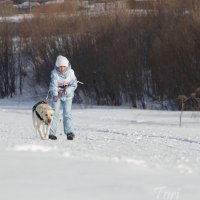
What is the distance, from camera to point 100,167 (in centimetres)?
803

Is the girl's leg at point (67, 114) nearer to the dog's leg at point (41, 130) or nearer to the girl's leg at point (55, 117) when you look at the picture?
the girl's leg at point (55, 117)

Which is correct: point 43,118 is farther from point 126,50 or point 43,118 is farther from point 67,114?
point 126,50

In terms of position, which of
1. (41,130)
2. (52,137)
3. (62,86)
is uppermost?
(62,86)

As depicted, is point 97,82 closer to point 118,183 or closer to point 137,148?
point 137,148

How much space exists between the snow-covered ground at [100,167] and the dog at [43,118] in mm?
193

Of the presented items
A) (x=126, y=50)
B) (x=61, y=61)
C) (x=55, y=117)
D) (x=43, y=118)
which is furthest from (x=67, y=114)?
(x=126, y=50)

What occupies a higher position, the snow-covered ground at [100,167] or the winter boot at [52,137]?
the snow-covered ground at [100,167]

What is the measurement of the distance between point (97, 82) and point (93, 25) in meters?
3.59

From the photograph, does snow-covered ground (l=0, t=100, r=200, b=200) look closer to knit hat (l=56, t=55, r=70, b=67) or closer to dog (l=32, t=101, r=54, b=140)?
dog (l=32, t=101, r=54, b=140)

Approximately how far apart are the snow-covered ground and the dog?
7.6 inches

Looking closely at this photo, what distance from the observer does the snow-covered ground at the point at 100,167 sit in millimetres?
6562

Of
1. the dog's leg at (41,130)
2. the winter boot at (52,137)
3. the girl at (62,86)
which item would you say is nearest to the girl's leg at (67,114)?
the girl at (62,86)

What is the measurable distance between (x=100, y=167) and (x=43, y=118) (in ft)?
11.8

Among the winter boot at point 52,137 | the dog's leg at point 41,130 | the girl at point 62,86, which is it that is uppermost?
the girl at point 62,86
